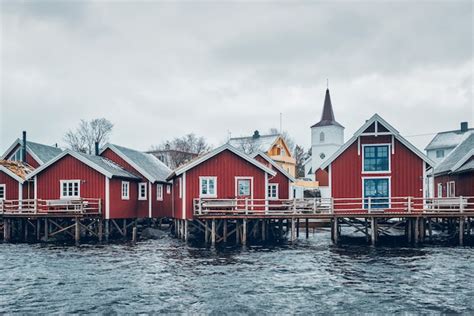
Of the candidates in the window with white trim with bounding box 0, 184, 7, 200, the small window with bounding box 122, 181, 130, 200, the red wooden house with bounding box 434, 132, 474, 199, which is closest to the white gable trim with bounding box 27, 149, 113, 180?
the small window with bounding box 122, 181, 130, 200

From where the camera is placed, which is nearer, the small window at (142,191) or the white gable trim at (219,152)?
the white gable trim at (219,152)

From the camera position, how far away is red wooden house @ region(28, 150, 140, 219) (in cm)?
3312

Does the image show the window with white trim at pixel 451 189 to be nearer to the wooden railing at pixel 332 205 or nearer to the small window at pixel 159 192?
the wooden railing at pixel 332 205

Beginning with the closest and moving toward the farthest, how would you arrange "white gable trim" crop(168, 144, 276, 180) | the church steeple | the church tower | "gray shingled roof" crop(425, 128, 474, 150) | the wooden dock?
the wooden dock, "white gable trim" crop(168, 144, 276, 180), the church tower, the church steeple, "gray shingled roof" crop(425, 128, 474, 150)

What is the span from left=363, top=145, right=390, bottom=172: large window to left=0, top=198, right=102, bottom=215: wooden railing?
1728cm

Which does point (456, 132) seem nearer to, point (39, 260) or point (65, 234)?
point (65, 234)

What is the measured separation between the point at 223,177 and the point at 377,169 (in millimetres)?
9519

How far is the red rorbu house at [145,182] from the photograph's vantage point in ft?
124

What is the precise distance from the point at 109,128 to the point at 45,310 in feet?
214

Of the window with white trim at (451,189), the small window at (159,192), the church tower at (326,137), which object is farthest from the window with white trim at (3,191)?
the church tower at (326,137)

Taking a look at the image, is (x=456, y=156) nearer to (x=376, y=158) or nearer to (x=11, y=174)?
(x=376, y=158)

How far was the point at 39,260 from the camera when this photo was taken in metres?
24.0

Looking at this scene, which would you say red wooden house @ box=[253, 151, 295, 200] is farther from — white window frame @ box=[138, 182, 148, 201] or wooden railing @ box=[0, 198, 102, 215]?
wooden railing @ box=[0, 198, 102, 215]

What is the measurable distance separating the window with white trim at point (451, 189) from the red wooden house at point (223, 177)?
15374mm
